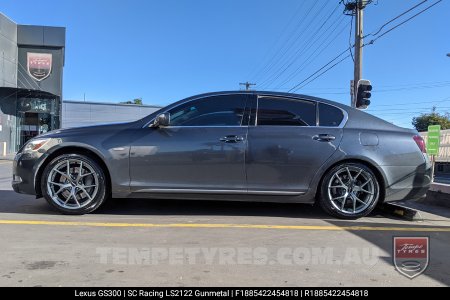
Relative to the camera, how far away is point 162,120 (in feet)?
18.0

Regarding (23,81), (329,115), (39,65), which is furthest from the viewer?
(39,65)

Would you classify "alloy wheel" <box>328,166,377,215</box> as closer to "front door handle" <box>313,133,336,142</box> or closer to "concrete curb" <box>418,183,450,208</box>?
"front door handle" <box>313,133,336,142</box>

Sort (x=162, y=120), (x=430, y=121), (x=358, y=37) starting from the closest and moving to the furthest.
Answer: (x=162, y=120)
(x=358, y=37)
(x=430, y=121)

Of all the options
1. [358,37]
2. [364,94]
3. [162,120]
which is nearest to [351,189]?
[162,120]

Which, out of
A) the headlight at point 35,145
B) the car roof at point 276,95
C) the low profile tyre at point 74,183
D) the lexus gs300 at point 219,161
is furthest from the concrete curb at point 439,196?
the headlight at point 35,145

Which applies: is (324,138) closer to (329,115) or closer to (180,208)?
(329,115)

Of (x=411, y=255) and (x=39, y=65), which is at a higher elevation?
(x=39, y=65)

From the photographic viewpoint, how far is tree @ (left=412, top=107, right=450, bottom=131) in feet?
218

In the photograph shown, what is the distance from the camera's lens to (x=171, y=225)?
5156 mm

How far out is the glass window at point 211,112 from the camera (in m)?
5.67

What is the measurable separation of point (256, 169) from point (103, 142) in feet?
6.19

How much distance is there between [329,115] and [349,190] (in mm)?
979
